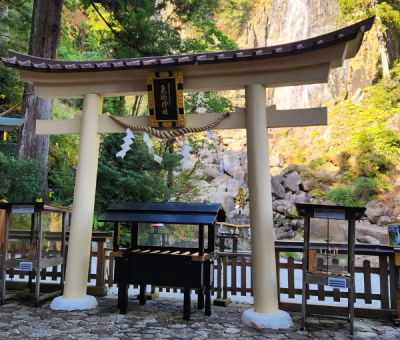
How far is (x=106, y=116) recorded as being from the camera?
19.8 feet

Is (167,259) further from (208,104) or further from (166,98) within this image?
(208,104)

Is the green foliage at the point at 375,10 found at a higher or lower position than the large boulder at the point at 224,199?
higher

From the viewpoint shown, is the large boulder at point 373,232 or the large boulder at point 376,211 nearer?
the large boulder at point 373,232

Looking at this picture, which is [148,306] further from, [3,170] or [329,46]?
[3,170]

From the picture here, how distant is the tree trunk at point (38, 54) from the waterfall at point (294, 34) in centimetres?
2642

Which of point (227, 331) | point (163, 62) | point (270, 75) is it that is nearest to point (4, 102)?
point (163, 62)

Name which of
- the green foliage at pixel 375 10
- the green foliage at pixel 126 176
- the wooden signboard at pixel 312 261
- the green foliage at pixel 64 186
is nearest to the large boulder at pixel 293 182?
the green foliage at pixel 375 10

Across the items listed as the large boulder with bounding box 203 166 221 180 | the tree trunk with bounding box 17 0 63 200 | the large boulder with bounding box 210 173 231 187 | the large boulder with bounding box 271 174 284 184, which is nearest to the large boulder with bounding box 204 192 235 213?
the large boulder with bounding box 210 173 231 187

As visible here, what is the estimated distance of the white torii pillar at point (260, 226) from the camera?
191 inches

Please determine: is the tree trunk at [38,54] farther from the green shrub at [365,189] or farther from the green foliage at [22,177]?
the green shrub at [365,189]

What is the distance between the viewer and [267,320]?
15.5 feet

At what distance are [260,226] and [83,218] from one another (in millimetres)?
2926

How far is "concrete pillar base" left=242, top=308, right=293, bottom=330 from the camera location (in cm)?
471

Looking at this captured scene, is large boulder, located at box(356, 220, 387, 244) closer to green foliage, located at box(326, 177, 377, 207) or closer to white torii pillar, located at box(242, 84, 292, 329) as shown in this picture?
green foliage, located at box(326, 177, 377, 207)
